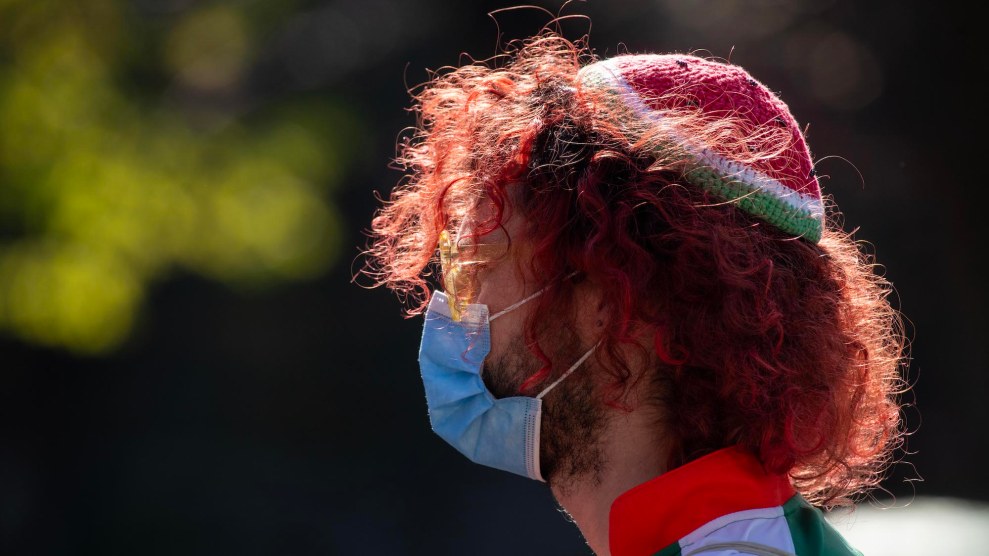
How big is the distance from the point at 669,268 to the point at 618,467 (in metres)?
0.43

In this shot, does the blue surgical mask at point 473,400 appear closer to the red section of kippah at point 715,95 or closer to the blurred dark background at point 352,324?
the red section of kippah at point 715,95

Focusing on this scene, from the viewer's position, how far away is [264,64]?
6.09 metres

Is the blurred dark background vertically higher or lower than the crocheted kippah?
lower

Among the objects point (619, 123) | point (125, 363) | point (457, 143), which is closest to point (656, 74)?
point (619, 123)

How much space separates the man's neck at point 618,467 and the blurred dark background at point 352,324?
164 inches

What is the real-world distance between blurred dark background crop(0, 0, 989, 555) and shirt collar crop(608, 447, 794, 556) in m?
4.33

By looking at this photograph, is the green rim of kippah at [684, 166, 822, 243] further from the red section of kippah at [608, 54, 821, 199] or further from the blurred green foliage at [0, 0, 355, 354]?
the blurred green foliage at [0, 0, 355, 354]

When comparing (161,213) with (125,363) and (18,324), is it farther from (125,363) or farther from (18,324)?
(125,363)

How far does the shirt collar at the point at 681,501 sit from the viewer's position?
1806 mm

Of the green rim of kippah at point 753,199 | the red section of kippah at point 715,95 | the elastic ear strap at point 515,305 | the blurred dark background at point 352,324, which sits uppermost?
the red section of kippah at point 715,95

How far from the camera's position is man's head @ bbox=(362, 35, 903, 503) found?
6.30 ft

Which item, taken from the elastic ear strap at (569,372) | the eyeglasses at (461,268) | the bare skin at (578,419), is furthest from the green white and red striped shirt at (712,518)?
the eyeglasses at (461,268)

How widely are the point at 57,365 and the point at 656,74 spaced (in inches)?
220

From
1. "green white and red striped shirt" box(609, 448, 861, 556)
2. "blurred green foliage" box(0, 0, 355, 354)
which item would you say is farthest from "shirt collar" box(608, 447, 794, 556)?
"blurred green foliage" box(0, 0, 355, 354)
